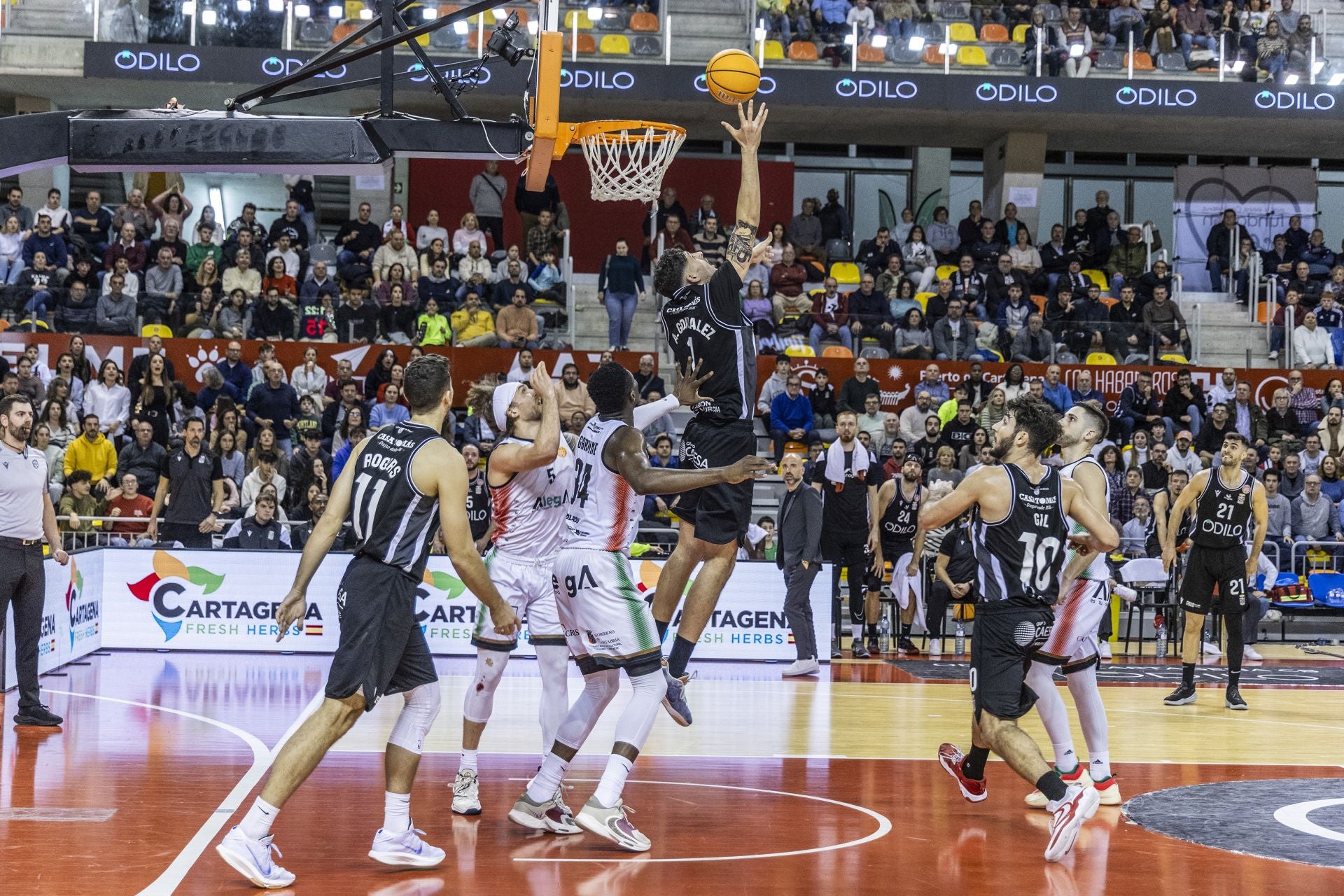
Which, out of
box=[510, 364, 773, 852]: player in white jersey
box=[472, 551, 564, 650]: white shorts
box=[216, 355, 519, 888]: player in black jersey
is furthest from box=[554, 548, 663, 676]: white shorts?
box=[216, 355, 519, 888]: player in black jersey

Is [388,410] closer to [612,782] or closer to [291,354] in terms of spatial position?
[291,354]

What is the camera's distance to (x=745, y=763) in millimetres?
9672

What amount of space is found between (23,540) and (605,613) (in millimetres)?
5332

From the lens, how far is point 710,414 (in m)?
8.57

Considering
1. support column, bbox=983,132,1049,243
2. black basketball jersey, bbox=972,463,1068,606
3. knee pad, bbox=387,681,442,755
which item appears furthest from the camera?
support column, bbox=983,132,1049,243

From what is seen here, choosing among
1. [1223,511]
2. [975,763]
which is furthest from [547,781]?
[1223,511]

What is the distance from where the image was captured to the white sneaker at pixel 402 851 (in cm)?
652

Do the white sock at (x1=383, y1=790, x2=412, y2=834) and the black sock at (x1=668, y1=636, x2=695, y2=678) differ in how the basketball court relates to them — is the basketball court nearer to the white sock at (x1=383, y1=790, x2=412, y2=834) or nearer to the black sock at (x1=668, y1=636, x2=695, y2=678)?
the white sock at (x1=383, y1=790, x2=412, y2=834)

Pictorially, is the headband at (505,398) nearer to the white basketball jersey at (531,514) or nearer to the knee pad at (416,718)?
the white basketball jersey at (531,514)

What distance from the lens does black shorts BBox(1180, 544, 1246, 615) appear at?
42.1 ft

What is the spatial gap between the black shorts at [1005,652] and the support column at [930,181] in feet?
70.1

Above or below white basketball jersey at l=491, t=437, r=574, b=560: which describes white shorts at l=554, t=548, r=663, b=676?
below

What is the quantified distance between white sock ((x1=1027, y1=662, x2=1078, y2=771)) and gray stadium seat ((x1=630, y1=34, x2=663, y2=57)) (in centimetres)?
1697

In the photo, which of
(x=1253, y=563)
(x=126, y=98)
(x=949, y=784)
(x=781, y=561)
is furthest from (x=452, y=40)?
(x=949, y=784)
